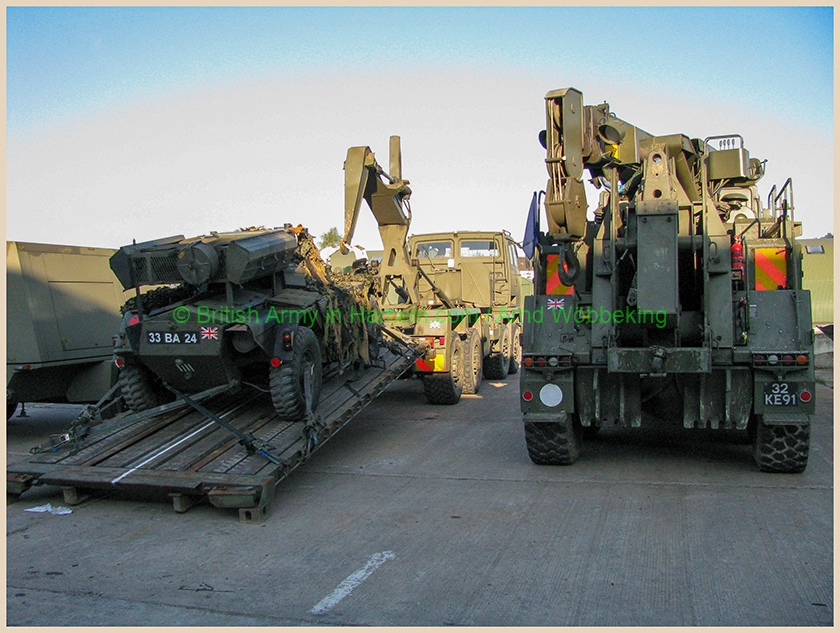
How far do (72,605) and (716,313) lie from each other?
18.2ft

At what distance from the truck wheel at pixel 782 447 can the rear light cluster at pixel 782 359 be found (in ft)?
1.92

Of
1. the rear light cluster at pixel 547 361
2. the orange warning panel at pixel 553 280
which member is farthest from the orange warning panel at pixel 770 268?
the rear light cluster at pixel 547 361

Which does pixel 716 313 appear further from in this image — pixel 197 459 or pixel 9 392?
pixel 9 392

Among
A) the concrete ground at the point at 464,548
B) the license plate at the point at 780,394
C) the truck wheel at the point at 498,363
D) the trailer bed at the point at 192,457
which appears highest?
the license plate at the point at 780,394

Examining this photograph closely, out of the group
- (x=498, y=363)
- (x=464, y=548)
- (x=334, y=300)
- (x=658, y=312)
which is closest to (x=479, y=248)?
(x=498, y=363)

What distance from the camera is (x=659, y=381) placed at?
7.30 m

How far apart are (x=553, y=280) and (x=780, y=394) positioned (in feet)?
7.69

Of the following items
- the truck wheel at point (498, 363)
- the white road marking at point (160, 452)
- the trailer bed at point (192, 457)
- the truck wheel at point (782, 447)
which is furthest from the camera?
the truck wheel at point (498, 363)

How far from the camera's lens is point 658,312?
262 inches

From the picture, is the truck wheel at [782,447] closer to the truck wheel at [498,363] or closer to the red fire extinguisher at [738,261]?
the red fire extinguisher at [738,261]

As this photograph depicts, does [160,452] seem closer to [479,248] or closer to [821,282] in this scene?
[479,248]

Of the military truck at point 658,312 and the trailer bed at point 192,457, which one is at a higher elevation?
the military truck at point 658,312

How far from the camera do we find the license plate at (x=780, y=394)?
261 inches

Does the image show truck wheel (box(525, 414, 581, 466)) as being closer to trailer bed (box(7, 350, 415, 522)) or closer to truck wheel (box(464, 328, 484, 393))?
trailer bed (box(7, 350, 415, 522))
